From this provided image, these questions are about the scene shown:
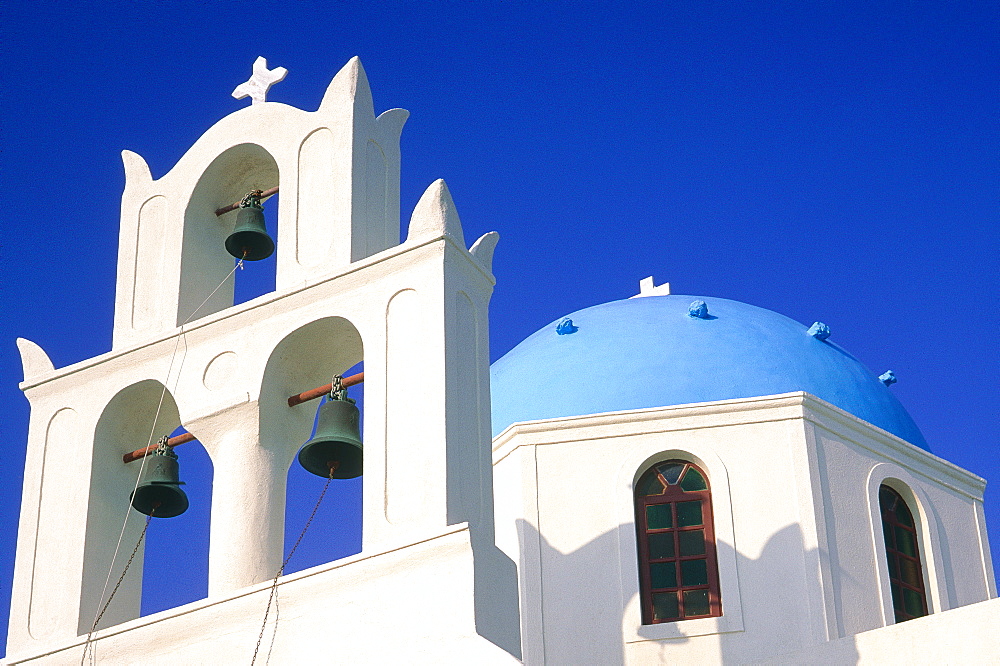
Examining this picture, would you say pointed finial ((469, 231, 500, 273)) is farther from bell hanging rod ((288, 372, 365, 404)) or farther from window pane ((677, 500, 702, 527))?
window pane ((677, 500, 702, 527))

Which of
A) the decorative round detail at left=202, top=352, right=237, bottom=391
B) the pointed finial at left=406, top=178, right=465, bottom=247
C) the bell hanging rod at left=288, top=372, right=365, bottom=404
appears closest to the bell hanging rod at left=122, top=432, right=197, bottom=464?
the decorative round detail at left=202, top=352, right=237, bottom=391

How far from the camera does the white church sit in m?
9.08

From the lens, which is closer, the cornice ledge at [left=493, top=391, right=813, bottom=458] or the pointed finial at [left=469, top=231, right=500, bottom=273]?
the pointed finial at [left=469, top=231, right=500, bottom=273]

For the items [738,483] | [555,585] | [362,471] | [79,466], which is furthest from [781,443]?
[79,466]

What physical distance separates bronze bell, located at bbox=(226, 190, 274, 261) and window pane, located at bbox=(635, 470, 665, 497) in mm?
3541

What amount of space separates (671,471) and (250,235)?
154 inches

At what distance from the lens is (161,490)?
10.5 meters

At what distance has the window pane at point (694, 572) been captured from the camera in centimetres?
1247

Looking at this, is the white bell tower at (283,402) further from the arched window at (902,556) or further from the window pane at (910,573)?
the window pane at (910,573)

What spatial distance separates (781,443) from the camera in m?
12.8

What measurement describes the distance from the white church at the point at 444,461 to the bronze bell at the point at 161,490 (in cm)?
2

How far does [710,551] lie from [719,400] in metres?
1.25

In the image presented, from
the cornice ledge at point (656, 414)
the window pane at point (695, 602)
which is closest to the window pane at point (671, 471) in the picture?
the cornice ledge at point (656, 414)

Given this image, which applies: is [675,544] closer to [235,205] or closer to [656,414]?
[656,414]
